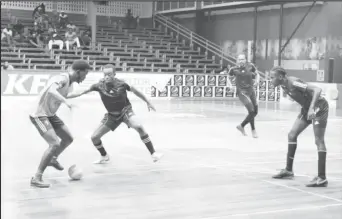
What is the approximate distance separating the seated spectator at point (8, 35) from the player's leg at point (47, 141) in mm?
26196

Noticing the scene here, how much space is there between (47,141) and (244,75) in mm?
8041

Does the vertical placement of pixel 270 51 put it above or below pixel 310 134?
above

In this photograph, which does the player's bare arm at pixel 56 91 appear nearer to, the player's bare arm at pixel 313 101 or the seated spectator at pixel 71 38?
the player's bare arm at pixel 313 101

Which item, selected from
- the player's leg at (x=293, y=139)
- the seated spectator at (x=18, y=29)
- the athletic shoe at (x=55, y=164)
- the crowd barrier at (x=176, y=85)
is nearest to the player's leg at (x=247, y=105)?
the player's leg at (x=293, y=139)

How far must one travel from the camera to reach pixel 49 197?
691 centimetres

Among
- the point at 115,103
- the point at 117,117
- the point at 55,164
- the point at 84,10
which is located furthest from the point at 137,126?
the point at 84,10

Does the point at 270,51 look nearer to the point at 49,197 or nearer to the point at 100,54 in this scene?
the point at 100,54

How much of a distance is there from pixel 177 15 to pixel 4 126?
28864 mm

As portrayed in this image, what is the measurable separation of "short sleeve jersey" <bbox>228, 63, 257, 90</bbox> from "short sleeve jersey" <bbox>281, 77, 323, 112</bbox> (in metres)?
6.63

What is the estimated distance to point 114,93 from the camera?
930 cm

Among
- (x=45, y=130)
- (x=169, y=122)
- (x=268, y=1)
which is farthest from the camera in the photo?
(x=268, y=1)

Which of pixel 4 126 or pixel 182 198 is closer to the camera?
pixel 182 198

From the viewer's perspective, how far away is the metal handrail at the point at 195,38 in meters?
39.1

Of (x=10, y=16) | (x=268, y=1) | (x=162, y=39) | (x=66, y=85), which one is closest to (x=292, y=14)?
(x=268, y=1)
